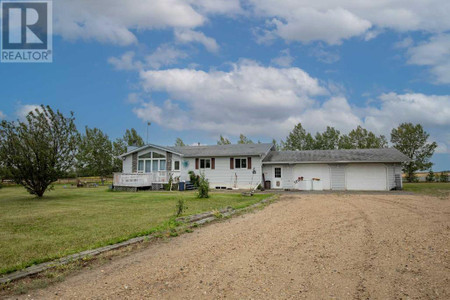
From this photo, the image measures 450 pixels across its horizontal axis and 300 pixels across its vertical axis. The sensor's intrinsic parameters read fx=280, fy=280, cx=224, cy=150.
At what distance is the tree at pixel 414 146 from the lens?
40.7m

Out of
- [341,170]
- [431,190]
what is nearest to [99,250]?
[341,170]

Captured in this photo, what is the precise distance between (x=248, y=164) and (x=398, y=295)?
21957 millimetres

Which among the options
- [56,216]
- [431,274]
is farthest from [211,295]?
[56,216]

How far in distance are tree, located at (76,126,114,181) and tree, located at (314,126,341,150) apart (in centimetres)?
3401

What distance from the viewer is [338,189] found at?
78.3 feet

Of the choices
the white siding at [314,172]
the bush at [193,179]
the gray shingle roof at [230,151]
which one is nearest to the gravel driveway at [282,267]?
the white siding at [314,172]

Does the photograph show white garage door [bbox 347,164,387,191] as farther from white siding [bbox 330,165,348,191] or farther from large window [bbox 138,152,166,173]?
large window [bbox 138,152,166,173]

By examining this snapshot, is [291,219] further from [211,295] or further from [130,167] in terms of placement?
[130,167]

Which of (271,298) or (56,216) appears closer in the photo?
(271,298)

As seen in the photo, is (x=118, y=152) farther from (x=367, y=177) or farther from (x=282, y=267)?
(x=282, y=267)

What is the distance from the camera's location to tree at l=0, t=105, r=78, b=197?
57.4ft

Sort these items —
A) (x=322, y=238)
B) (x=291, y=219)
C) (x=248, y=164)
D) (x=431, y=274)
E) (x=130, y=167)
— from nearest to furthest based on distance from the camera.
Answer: (x=431, y=274) < (x=322, y=238) < (x=291, y=219) < (x=248, y=164) < (x=130, y=167)

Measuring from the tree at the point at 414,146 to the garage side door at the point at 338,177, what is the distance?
22966 millimetres

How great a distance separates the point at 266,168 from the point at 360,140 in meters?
25.5
